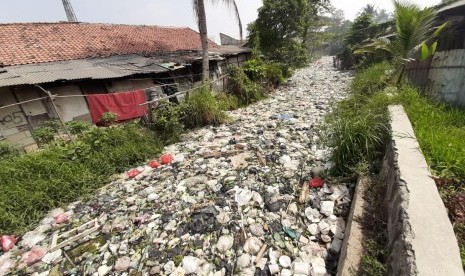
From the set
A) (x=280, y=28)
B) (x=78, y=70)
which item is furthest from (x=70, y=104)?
(x=280, y=28)

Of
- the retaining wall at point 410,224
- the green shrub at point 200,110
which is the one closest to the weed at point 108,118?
the green shrub at point 200,110

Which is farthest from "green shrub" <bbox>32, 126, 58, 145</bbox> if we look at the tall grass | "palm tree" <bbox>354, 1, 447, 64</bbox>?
"palm tree" <bbox>354, 1, 447, 64</bbox>

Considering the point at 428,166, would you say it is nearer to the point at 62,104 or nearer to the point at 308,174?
the point at 308,174

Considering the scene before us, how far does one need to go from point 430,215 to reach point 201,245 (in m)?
1.98

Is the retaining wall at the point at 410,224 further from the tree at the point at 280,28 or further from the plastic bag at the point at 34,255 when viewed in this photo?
the tree at the point at 280,28

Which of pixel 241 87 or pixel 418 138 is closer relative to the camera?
pixel 418 138

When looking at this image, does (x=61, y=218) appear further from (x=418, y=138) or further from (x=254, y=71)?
(x=254, y=71)

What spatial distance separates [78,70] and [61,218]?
5589 mm

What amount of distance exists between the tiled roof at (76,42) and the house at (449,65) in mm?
10323

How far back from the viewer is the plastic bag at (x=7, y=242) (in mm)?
2844

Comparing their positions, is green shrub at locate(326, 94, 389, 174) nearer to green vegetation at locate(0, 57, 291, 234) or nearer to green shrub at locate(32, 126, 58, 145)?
green vegetation at locate(0, 57, 291, 234)

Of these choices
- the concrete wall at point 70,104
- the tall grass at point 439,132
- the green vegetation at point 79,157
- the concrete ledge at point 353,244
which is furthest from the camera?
the concrete wall at point 70,104

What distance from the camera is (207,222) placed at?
2.66 m

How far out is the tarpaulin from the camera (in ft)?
20.5
